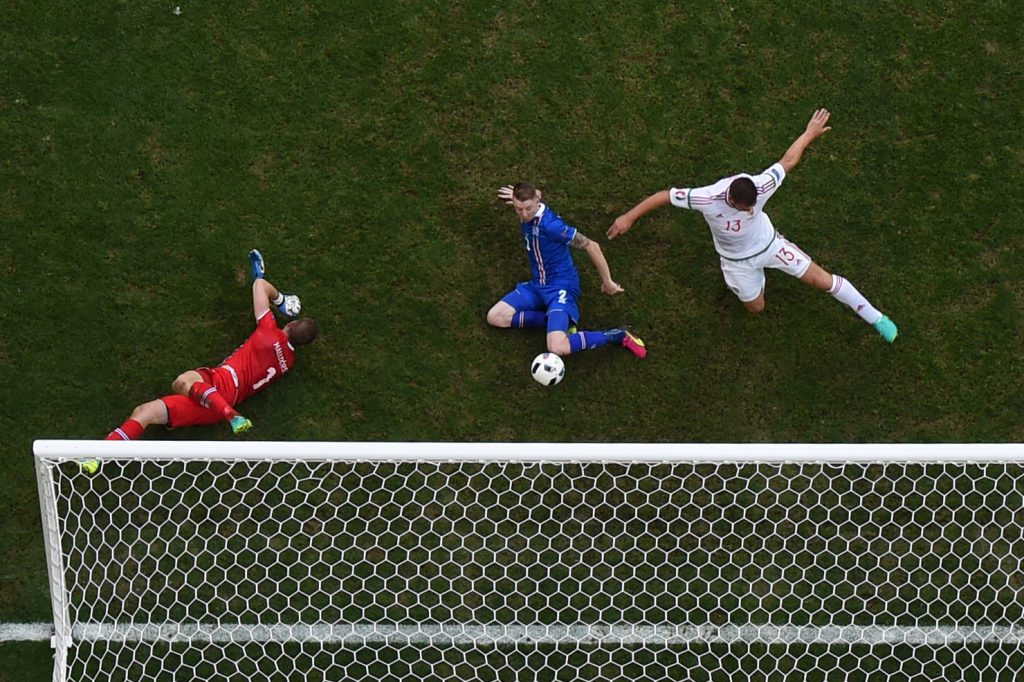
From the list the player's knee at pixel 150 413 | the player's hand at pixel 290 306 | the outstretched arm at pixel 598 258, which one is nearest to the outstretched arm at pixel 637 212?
the outstretched arm at pixel 598 258

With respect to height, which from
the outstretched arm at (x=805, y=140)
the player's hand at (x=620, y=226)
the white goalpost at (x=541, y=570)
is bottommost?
the white goalpost at (x=541, y=570)

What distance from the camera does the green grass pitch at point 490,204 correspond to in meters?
7.37

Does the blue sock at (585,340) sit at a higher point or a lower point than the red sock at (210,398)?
lower

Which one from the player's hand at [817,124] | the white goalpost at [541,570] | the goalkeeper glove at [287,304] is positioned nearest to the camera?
the white goalpost at [541,570]

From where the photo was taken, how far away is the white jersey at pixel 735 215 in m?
6.77

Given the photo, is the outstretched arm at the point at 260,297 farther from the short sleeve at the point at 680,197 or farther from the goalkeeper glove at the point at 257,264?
the short sleeve at the point at 680,197

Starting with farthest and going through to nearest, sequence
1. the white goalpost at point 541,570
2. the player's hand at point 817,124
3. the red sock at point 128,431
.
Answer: the red sock at point 128,431 < the player's hand at point 817,124 < the white goalpost at point 541,570

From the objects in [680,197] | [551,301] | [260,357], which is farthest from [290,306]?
[680,197]

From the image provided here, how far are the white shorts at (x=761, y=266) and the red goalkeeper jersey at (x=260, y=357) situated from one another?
2824 millimetres

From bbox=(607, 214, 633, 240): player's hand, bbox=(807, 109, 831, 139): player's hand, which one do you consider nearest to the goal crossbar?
bbox=(607, 214, 633, 240): player's hand

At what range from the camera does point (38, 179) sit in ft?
25.0

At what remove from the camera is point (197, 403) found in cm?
702

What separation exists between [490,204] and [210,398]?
224 centimetres

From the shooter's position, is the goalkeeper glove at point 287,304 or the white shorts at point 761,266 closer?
the white shorts at point 761,266
